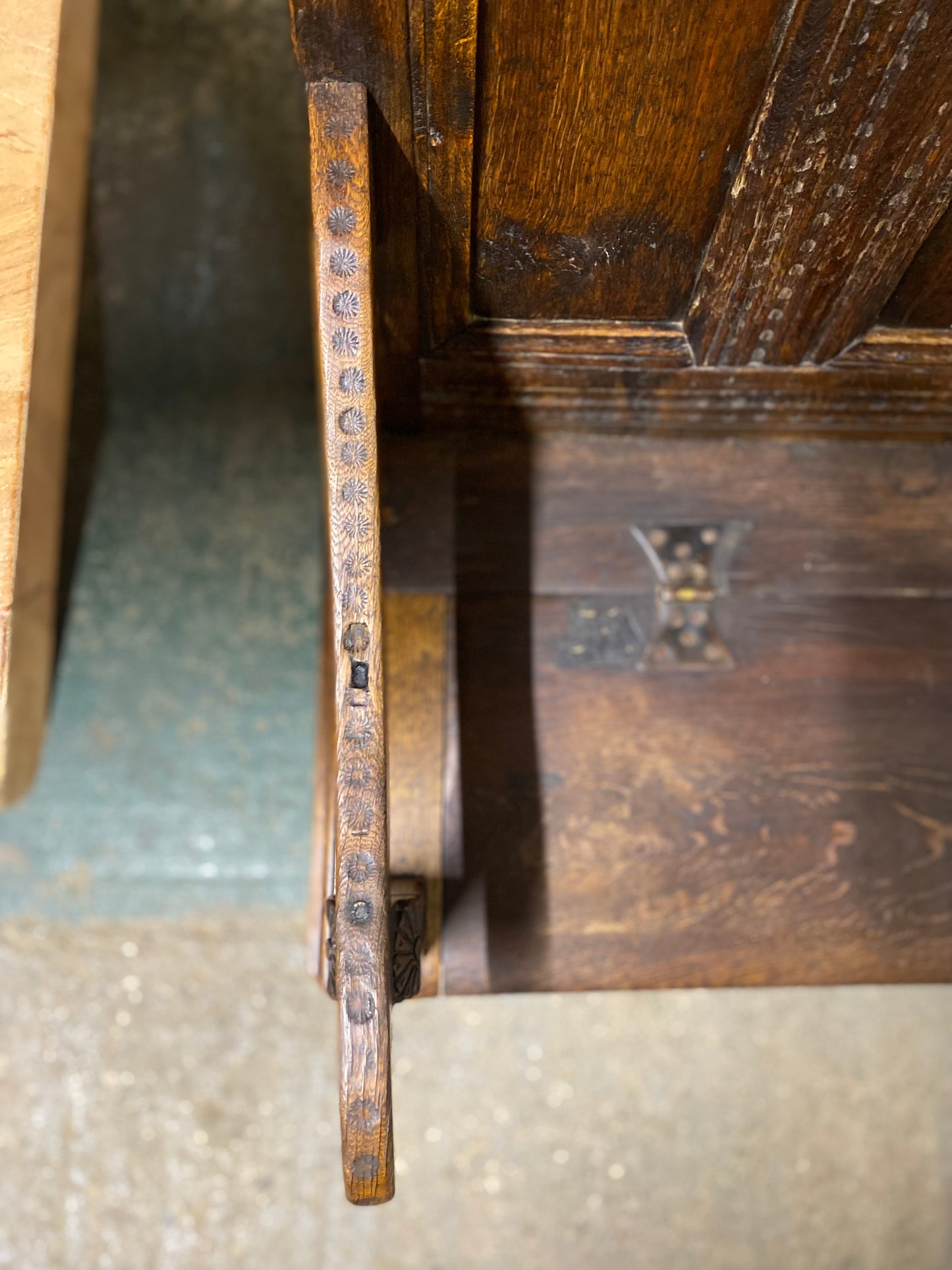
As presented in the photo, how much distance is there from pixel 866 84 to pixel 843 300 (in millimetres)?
224

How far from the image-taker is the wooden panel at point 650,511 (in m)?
1.16

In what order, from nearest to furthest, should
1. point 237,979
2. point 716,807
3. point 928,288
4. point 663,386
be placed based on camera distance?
point 928,288, point 663,386, point 716,807, point 237,979

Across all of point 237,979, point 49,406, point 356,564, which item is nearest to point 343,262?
point 356,564

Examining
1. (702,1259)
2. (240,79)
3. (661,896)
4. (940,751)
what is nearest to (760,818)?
(661,896)

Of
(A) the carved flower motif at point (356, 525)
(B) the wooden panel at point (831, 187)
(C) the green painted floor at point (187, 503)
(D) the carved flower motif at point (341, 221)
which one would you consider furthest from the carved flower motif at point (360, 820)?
(C) the green painted floor at point (187, 503)

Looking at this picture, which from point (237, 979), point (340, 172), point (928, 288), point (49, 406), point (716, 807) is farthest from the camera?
point (237, 979)

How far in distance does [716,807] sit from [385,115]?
88 cm

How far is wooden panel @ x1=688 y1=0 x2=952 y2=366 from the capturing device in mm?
719

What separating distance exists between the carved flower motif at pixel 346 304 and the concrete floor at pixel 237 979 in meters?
0.95

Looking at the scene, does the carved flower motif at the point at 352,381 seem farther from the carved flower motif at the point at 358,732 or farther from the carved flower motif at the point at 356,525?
the carved flower motif at the point at 358,732

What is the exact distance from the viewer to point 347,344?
0.76m

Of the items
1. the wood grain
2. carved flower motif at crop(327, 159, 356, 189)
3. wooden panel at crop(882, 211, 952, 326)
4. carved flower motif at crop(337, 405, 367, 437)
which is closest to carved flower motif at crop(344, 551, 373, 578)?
A: the wood grain

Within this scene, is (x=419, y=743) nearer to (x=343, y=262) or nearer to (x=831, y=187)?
(x=343, y=262)

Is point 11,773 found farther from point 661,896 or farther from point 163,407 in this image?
point 661,896
